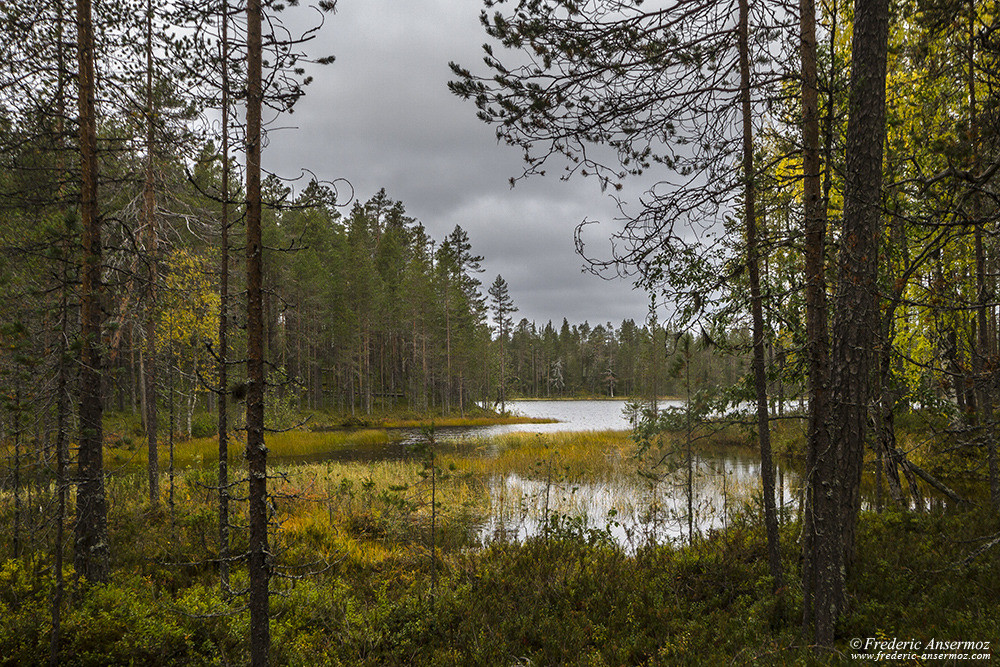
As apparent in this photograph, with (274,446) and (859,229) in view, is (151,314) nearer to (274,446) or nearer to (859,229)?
(859,229)

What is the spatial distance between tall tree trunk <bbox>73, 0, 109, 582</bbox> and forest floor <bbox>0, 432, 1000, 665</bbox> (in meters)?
0.59

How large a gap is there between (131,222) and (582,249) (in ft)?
45.3

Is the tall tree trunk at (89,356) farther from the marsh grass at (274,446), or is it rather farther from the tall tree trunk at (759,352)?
the marsh grass at (274,446)

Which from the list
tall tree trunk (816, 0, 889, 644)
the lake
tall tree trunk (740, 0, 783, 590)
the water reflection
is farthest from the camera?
the lake

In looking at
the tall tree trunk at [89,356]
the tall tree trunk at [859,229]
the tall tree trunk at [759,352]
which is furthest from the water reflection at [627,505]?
the tall tree trunk at [89,356]

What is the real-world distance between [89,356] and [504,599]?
7.16 meters

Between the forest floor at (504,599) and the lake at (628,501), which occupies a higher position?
the forest floor at (504,599)

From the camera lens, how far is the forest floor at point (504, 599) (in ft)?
18.3

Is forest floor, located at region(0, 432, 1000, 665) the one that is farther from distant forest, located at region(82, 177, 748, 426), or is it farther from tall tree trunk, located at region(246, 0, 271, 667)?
distant forest, located at region(82, 177, 748, 426)

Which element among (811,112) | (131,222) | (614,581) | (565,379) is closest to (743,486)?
(614,581)

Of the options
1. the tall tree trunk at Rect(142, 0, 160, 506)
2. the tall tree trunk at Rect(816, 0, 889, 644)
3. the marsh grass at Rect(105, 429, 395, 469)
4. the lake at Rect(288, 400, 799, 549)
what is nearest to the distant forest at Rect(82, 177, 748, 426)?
the marsh grass at Rect(105, 429, 395, 469)

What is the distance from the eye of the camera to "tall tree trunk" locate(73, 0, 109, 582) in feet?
22.8

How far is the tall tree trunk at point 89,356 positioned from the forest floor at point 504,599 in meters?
0.59

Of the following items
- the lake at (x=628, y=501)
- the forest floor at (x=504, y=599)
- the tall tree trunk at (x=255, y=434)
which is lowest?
the lake at (x=628, y=501)
